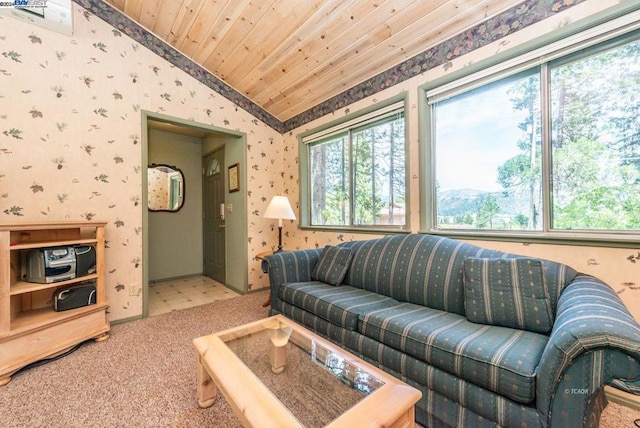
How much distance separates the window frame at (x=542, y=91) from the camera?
58.8 inches

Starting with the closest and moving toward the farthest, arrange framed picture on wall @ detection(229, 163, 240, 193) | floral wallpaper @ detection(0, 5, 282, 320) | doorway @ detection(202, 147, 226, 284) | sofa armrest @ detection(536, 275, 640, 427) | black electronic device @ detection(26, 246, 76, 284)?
1. sofa armrest @ detection(536, 275, 640, 427)
2. black electronic device @ detection(26, 246, 76, 284)
3. floral wallpaper @ detection(0, 5, 282, 320)
4. framed picture on wall @ detection(229, 163, 240, 193)
5. doorway @ detection(202, 147, 226, 284)

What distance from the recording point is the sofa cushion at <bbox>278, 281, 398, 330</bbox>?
1728 mm

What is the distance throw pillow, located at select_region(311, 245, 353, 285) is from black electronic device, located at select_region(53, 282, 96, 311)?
186 centimetres

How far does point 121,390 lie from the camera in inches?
61.1

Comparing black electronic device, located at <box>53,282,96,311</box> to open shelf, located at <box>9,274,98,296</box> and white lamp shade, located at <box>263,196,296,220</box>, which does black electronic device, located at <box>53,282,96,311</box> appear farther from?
white lamp shade, located at <box>263,196,296,220</box>

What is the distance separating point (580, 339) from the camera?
897 millimetres

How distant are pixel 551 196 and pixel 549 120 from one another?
502 mm

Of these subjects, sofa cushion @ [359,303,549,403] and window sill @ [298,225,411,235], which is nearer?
sofa cushion @ [359,303,549,403]

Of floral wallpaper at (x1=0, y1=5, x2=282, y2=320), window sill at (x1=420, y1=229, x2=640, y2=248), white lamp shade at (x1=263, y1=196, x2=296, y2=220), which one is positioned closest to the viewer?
window sill at (x1=420, y1=229, x2=640, y2=248)

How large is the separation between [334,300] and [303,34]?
2.35m

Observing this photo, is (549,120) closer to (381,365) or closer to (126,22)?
(381,365)

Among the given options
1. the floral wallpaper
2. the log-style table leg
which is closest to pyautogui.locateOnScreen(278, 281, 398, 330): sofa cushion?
the log-style table leg

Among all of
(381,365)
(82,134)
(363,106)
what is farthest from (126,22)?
(381,365)

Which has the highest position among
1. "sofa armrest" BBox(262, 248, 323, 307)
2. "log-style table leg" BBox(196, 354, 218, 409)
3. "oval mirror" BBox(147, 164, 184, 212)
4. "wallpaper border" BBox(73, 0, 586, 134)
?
"wallpaper border" BBox(73, 0, 586, 134)
